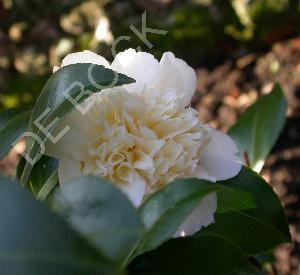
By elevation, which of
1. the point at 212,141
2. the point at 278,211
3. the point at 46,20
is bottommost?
the point at 46,20

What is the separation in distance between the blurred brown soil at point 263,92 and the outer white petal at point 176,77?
4.69 ft

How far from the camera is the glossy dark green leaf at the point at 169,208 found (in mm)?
490

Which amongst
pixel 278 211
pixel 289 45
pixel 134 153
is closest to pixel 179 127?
pixel 134 153

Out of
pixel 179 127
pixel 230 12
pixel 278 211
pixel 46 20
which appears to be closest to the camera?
pixel 179 127

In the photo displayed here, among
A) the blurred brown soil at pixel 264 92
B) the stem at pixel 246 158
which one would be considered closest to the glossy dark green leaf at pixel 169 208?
the stem at pixel 246 158

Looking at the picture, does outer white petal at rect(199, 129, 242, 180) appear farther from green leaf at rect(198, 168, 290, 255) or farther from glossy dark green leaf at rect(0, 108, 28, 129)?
glossy dark green leaf at rect(0, 108, 28, 129)

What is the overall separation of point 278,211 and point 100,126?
276mm

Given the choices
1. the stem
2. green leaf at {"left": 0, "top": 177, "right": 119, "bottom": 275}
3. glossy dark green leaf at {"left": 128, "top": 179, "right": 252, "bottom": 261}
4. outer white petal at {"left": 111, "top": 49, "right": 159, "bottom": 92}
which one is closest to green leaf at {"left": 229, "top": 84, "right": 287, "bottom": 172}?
the stem

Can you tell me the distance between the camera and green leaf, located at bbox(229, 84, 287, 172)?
1.16 metres

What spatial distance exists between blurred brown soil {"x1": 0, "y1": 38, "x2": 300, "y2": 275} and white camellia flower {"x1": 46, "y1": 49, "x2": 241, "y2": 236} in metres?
1.48

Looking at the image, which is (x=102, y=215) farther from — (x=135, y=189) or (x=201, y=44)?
(x=201, y=44)

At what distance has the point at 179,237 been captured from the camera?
0.60 meters

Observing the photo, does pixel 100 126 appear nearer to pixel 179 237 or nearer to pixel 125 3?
pixel 179 237

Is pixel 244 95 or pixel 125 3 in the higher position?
pixel 125 3
